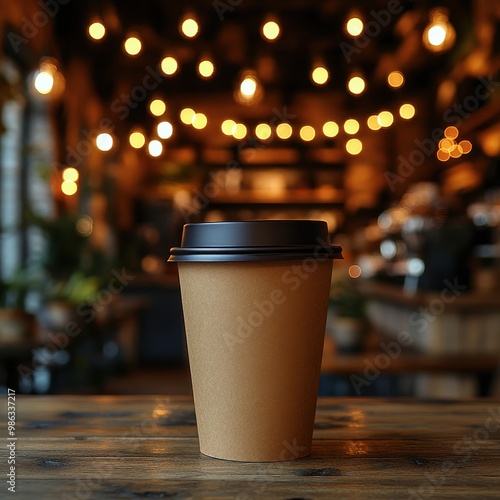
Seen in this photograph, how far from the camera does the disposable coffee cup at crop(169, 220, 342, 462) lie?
0.86 meters

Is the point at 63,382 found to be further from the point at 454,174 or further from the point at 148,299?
the point at 454,174

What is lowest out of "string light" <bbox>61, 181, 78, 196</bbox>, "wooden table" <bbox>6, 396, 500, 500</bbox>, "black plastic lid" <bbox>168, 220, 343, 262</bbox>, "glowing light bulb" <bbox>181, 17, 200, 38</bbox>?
"wooden table" <bbox>6, 396, 500, 500</bbox>

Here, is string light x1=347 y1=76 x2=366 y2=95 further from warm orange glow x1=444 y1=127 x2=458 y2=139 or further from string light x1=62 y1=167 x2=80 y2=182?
warm orange glow x1=444 y1=127 x2=458 y2=139

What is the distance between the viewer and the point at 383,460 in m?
0.87

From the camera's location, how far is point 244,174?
1479 centimetres

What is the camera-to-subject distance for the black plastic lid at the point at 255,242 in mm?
856

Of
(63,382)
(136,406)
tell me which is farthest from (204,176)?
(136,406)

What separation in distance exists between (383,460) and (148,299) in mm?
8930

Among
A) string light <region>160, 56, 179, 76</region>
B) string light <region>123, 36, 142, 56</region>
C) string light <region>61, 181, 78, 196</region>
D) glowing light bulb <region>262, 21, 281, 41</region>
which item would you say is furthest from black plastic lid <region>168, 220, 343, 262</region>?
string light <region>61, 181, 78, 196</region>

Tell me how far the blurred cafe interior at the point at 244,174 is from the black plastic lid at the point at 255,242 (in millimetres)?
2501

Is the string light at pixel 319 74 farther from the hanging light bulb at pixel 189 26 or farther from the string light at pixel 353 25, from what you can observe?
the hanging light bulb at pixel 189 26

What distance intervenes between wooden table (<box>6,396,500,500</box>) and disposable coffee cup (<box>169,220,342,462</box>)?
0.11 ft

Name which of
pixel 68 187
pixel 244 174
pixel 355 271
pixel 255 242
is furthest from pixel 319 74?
pixel 244 174

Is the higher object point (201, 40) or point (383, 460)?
point (201, 40)
